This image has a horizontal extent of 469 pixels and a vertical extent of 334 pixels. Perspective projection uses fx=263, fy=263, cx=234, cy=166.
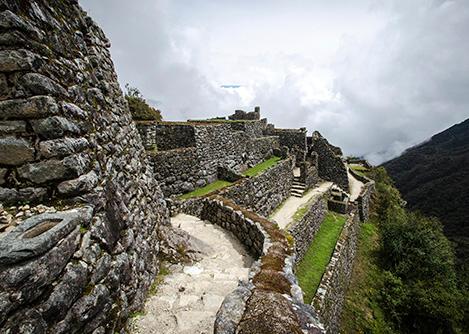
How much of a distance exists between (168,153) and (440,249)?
19.3 metres

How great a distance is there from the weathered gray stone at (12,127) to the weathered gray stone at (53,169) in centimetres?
37

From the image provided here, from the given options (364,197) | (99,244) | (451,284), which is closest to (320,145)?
(364,197)

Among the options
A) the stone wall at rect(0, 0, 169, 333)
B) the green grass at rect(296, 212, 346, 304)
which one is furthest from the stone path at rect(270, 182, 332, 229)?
the stone wall at rect(0, 0, 169, 333)

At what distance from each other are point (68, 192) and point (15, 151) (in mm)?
663

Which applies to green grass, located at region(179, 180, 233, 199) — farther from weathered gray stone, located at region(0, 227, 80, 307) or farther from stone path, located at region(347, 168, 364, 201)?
stone path, located at region(347, 168, 364, 201)

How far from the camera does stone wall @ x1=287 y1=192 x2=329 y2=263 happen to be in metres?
13.4

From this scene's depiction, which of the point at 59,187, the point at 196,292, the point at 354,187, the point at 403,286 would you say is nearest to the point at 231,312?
the point at 196,292

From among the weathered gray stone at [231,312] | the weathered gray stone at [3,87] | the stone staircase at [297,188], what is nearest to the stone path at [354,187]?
the stone staircase at [297,188]

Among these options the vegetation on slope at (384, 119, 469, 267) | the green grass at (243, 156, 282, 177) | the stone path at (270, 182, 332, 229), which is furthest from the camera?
the vegetation on slope at (384, 119, 469, 267)

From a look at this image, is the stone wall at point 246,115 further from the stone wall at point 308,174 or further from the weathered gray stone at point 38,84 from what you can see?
the weathered gray stone at point 38,84

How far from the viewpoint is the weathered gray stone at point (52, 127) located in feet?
9.34

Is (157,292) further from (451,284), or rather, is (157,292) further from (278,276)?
(451,284)

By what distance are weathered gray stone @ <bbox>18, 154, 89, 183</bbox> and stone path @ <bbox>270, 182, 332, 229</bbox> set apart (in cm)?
1230

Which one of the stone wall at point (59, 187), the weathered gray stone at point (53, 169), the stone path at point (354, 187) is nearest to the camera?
the stone wall at point (59, 187)
